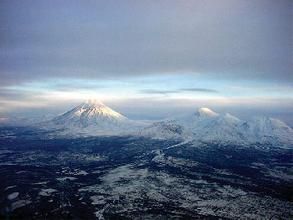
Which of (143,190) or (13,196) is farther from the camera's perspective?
(143,190)

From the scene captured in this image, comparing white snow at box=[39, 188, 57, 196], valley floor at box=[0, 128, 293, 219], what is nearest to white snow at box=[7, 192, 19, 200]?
valley floor at box=[0, 128, 293, 219]

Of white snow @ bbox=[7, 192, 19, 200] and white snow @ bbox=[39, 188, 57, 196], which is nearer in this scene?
white snow @ bbox=[7, 192, 19, 200]

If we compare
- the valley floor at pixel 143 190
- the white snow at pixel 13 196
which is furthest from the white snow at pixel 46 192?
the white snow at pixel 13 196

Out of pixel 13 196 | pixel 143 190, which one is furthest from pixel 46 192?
pixel 143 190

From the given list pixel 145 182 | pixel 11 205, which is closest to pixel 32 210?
pixel 11 205

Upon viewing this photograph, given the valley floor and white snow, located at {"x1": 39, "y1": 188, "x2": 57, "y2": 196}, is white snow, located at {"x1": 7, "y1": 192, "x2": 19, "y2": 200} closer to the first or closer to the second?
the valley floor

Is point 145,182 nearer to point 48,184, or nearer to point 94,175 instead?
point 94,175

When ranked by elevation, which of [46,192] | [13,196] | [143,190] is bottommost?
[143,190]

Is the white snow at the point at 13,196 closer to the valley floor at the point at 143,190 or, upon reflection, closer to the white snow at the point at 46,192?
the valley floor at the point at 143,190

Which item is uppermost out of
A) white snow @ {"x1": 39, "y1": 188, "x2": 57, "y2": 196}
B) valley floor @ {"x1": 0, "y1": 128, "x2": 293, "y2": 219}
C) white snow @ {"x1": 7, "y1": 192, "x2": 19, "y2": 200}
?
white snow @ {"x1": 7, "y1": 192, "x2": 19, "y2": 200}

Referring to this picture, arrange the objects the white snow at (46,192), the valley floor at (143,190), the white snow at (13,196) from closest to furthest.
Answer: the valley floor at (143,190) < the white snow at (13,196) < the white snow at (46,192)

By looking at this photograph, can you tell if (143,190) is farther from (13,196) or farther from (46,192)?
(13,196)
